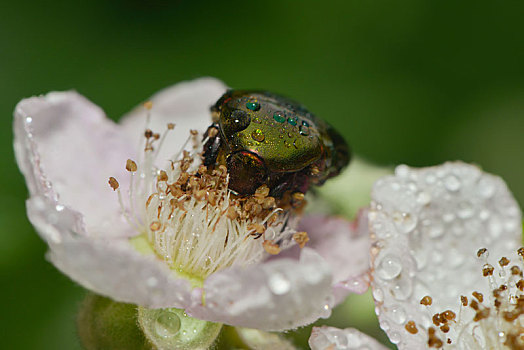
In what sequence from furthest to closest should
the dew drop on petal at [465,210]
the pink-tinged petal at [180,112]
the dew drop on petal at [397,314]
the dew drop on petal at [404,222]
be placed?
the pink-tinged petal at [180,112], the dew drop on petal at [465,210], the dew drop on petal at [404,222], the dew drop on petal at [397,314]

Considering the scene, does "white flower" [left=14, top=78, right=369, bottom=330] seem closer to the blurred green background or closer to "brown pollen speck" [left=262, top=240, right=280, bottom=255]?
"brown pollen speck" [left=262, top=240, right=280, bottom=255]

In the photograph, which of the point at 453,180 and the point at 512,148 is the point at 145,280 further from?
the point at 512,148

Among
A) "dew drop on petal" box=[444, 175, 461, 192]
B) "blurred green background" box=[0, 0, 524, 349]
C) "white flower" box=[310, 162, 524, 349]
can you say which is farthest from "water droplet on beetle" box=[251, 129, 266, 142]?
"blurred green background" box=[0, 0, 524, 349]

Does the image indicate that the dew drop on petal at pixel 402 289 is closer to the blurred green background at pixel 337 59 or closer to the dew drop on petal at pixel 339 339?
the dew drop on petal at pixel 339 339

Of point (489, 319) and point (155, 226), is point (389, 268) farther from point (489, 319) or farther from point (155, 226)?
point (155, 226)

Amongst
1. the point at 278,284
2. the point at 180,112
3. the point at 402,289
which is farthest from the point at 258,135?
the point at 180,112

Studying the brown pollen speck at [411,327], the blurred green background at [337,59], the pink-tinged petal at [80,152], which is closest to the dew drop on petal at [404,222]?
the brown pollen speck at [411,327]

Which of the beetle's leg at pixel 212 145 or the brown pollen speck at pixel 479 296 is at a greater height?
the beetle's leg at pixel 212 145
